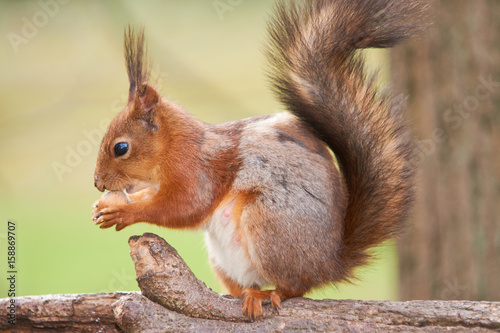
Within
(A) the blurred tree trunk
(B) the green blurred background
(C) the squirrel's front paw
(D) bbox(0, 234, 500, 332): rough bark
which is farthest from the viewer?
(B) the green blurred background

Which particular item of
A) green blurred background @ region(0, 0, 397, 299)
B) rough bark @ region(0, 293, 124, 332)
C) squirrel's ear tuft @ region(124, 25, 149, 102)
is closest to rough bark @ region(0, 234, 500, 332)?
rough bark @ region(0, 293, 124, 332)

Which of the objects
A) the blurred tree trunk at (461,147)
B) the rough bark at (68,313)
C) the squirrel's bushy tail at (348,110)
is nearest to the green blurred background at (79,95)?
the blurred tree trunk at (461,147)

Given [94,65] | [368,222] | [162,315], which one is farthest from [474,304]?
[94,65]

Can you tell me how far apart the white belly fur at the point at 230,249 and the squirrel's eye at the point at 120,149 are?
339 mm

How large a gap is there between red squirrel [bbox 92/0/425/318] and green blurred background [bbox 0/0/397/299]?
72 centimetres

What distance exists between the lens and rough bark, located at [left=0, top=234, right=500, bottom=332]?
4.82 ft

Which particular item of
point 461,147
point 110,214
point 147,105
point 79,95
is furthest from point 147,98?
point 461,147

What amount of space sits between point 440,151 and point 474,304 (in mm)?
999

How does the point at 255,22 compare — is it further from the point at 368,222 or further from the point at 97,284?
the point at 368,222

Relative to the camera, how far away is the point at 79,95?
2730 millimetres

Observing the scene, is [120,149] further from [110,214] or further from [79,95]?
[79,95]

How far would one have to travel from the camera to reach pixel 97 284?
2.60 m

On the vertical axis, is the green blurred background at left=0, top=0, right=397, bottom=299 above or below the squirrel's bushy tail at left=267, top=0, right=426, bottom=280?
above

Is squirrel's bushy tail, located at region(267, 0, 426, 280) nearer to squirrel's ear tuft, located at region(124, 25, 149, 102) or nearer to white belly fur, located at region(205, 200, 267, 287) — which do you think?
white belly fur, located at region(205, 200, 267, 287)
